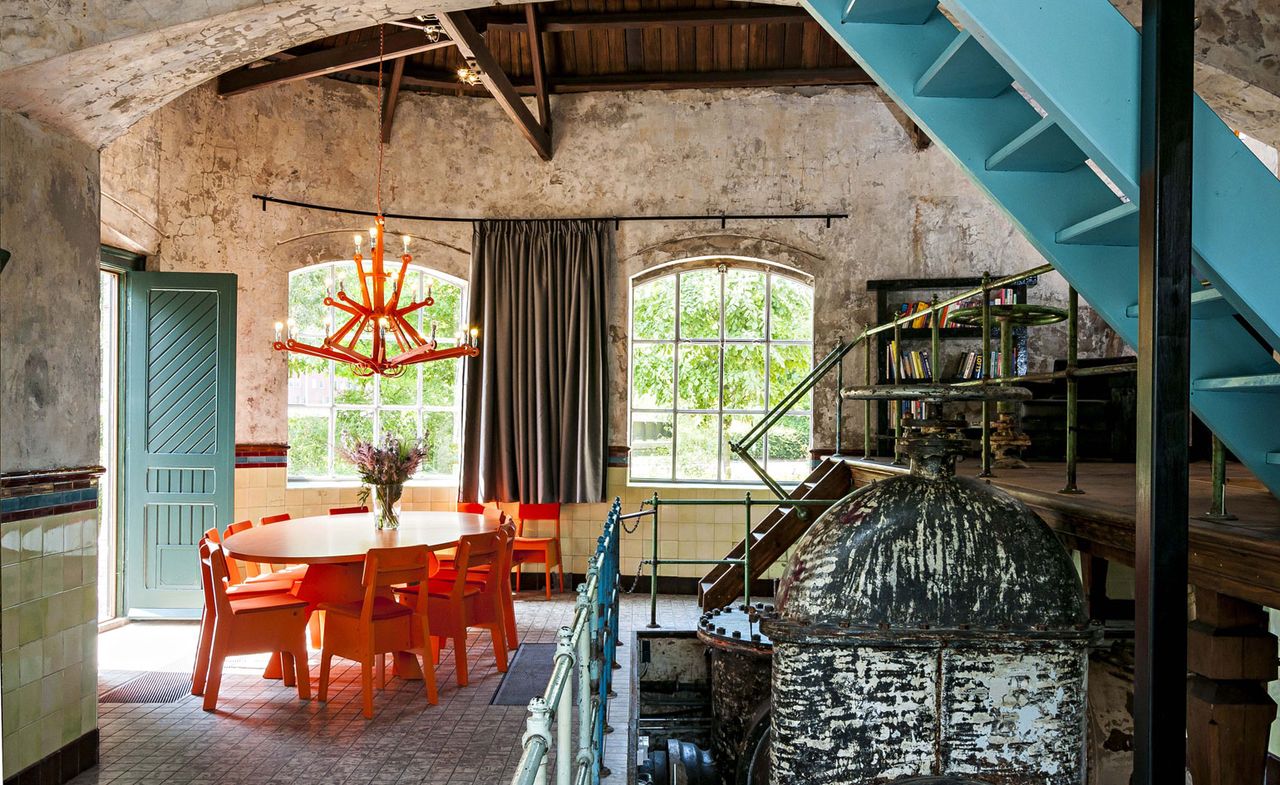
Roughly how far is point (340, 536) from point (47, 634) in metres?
1.77

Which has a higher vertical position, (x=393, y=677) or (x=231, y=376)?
(x=231, y=376)

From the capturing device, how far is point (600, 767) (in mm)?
3381

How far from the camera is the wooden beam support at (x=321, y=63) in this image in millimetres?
6797

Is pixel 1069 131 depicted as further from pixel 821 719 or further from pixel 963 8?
pixel 821 719

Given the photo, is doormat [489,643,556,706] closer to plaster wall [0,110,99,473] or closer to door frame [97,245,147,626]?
plaster wall [0,110,99,473]

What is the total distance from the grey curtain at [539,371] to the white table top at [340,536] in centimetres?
133

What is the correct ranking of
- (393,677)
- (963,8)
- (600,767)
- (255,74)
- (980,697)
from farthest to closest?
(255,74), (393,677), (600,767), (980,697), (963,8)

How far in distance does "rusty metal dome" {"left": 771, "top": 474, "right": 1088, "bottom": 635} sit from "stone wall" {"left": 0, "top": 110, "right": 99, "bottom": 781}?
3219 mm

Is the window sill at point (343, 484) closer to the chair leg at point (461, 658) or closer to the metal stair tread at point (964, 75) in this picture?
the chair leg at point (461, 658)

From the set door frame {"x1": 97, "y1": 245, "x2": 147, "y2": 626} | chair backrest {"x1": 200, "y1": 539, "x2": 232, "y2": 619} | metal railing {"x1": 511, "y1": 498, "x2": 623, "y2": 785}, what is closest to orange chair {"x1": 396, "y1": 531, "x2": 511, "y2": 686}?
metal railing {"x1": 511, "y1": 498, "x2": 623, "y2": 785}

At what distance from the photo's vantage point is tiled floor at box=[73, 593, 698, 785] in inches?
152

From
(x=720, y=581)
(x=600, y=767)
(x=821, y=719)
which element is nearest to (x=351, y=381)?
(x=720, y=581)

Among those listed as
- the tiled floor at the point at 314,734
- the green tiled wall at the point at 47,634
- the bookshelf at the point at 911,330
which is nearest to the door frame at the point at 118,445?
the tiled floor at the point at 314,734

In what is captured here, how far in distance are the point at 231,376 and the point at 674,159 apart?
4253 millimetres
